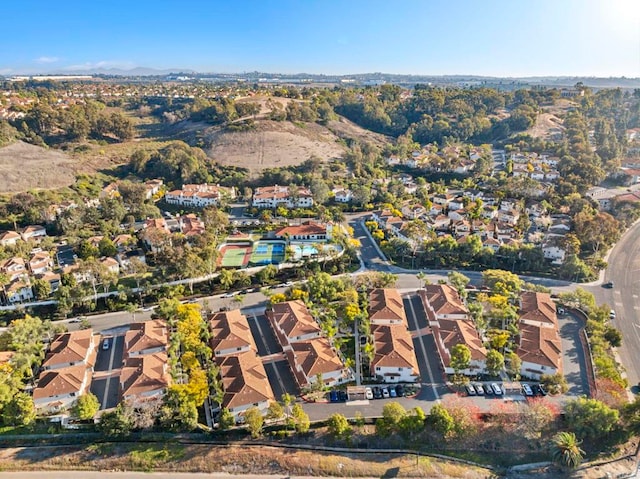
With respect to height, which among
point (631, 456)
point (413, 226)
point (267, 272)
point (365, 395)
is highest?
point (413, 226)

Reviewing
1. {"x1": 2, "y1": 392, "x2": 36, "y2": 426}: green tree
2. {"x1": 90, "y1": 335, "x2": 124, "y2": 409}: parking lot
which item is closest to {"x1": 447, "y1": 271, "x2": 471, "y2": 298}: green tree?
{"x1": 90, "y1": 335, "x2": 124, "y2": 409}: parking lot

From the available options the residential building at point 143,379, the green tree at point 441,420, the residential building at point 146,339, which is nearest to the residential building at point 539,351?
the green tree at point 441,420

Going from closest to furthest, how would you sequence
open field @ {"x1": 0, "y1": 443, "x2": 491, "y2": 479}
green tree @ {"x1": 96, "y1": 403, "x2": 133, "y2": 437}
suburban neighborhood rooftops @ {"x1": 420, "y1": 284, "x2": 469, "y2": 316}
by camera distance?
open field @ {"x1": 0, "y1": 443, "x2": 491, "y2": 479} < green tree @ {"x1": 96, "y1": 403, "x2": 133, "y2": 437} < suburban neighborhood rooftops @ {"x1": 420, "y1": 284, "x2": 469, "y2": 316}

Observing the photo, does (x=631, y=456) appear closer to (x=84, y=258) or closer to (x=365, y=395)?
(x=365, y=395)

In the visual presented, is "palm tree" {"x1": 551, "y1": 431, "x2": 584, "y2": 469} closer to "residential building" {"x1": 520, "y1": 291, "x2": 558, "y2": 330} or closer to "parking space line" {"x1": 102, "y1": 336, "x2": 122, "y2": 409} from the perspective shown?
"residential building" {"x1": 520, "y1": 291, "x2": 558, "y2": 330}

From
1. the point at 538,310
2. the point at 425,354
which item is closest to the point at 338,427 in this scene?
the point at 425,354

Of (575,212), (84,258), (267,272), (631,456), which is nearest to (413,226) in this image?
(267,272)

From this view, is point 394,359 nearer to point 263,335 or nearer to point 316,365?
point 316,365
